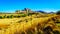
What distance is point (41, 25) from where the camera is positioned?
1038 centimetres

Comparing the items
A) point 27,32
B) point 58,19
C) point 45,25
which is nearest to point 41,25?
point 45,25

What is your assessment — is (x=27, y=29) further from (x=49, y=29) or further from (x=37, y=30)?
(x=49, y=29)

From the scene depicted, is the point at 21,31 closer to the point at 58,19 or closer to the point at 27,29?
the point at 27,29

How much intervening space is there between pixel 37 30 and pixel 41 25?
1.54 ft

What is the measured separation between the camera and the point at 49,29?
984cm

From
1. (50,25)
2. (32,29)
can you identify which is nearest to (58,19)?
(50,25)

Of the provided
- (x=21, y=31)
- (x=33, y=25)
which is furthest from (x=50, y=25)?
(x=21, y=31)

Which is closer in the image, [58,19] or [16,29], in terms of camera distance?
[16,29]

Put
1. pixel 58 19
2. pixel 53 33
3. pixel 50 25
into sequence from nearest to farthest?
pixel 53 33
pixel 50 25
pixel 58 19

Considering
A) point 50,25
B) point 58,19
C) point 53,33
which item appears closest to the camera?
point 53,33

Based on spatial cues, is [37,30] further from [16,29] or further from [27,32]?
[16,29]

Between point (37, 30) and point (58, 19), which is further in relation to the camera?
point (58, 19)

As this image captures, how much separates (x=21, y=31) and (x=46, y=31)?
55.3 inches

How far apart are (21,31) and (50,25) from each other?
171 cm
